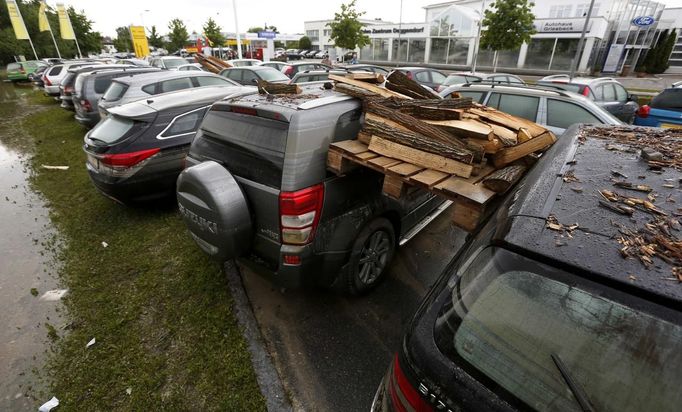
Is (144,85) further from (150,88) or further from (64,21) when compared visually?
(64,21)

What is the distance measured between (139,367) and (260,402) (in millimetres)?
1128

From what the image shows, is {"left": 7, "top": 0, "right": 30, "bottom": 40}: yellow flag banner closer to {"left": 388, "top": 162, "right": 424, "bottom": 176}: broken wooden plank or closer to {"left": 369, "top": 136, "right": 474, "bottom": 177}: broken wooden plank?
{"left": 369, "top": 136, "right": 474, "bottom": 177}: broken wooden plank

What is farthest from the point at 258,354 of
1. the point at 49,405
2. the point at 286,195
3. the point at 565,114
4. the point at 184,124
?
the point at 565,114

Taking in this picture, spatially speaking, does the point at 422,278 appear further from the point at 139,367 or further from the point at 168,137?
the point at 168,137

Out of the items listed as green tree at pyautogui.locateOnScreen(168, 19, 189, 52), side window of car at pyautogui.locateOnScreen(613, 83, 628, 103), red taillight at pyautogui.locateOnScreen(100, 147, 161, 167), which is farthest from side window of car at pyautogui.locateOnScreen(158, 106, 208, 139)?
green tree at pyautogui.locateOnScreen(168, 19, 189, 52)

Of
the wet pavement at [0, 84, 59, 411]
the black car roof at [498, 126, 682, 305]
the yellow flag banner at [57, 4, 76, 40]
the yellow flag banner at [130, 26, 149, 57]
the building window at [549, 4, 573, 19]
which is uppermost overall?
the building window at [549, 4, 573, 19]

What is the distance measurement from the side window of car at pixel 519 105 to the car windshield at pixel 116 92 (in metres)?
7.94

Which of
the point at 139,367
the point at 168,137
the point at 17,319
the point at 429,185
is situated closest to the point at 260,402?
the point at 139,367

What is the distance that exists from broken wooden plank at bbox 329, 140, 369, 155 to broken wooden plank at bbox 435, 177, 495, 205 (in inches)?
28.5

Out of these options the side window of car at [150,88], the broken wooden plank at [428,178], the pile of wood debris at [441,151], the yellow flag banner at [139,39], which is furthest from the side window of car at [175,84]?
the yellow flag banner at [139,39]

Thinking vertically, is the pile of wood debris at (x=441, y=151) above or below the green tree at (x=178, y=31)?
below

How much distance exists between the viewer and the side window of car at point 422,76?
38.7 ft

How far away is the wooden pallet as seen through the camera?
218 cm

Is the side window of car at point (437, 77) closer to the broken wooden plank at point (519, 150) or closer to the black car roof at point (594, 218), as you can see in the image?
the broken wooden plank at point (519, 150)
